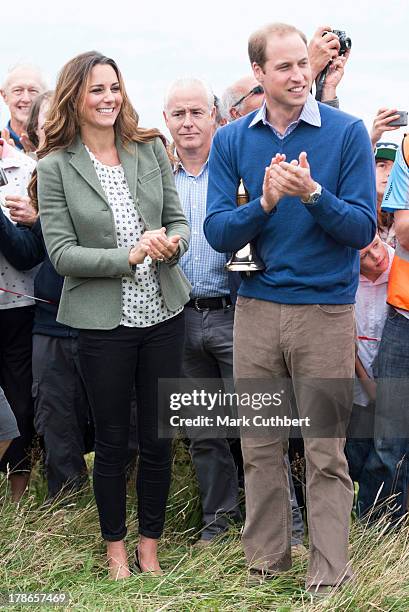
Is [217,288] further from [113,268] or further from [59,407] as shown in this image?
[59,407]

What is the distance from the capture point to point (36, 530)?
4.74 m

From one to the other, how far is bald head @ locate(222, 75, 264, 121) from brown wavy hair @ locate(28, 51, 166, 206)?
1.29 meters

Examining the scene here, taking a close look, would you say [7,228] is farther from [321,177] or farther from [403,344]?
[403,344]

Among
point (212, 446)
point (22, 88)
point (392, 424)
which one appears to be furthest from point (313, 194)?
point (22, 88)

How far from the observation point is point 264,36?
163 inches

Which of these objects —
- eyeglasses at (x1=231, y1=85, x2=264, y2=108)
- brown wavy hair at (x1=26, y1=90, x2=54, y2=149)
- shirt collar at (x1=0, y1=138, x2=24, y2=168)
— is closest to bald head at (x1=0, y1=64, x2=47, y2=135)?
brown wavy hair at (x1=26, y1=90, x2=54, y2=149)

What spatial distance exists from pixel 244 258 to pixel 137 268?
0.53 m

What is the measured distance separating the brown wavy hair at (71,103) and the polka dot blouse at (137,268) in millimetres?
149

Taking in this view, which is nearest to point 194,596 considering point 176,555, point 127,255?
point 176,555

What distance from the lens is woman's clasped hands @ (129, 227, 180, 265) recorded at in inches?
165

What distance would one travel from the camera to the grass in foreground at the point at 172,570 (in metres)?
4.03

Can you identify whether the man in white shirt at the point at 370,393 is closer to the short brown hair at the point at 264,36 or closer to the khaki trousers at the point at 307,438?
the khaki trousers at the point at 307,438

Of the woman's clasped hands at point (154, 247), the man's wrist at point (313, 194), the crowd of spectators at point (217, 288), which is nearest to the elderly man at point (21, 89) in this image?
the crowd of spectators at point (217, 288)

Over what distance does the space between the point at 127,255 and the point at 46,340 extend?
42.1 inches
